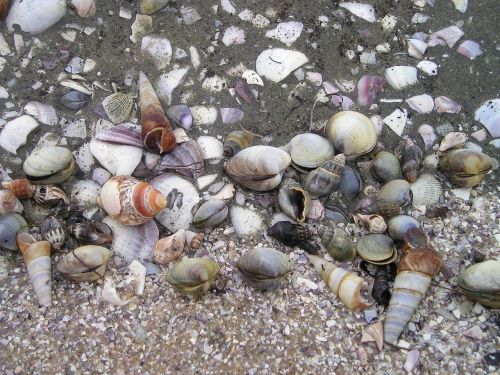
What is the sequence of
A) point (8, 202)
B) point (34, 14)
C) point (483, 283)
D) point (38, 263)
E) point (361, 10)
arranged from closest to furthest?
point (483, 283)
point (38, 263)
point (8, 202)
point (34, 14)
point (361, 10)

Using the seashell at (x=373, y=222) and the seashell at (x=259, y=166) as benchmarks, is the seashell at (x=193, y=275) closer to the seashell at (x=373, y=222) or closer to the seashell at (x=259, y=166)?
the seashell at (x=259, y=166)

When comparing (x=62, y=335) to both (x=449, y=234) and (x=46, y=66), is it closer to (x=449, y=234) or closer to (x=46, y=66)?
(x=46, y=66)

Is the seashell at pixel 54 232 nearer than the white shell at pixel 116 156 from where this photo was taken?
Yes

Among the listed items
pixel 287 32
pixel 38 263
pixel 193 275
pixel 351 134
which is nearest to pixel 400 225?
pixel 351 134

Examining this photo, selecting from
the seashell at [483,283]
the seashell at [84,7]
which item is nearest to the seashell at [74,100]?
the seashell at [84,7]

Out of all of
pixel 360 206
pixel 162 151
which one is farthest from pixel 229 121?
pixel 360 206

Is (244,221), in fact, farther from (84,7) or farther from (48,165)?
(84,7)
